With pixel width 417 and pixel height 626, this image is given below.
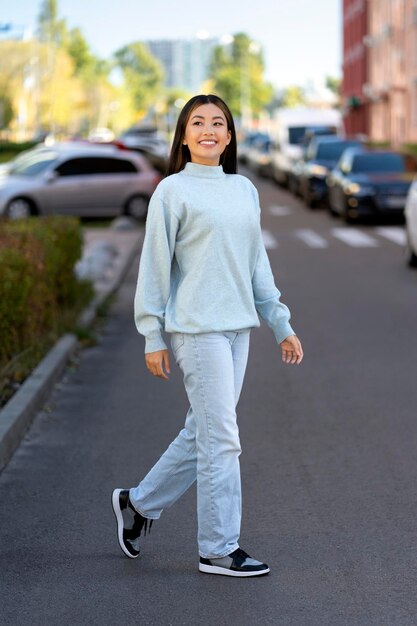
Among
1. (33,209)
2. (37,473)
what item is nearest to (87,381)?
(37,473)

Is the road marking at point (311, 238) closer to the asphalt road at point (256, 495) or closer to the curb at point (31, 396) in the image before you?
the asphalt road at point (256, 495)

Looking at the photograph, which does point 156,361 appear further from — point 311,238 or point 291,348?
point 311,238

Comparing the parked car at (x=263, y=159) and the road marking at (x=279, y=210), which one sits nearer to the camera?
the road marking at (x=279, y=210)

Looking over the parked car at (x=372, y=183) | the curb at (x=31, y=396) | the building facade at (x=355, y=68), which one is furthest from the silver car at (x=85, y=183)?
the building facade at (x=355, y=68)

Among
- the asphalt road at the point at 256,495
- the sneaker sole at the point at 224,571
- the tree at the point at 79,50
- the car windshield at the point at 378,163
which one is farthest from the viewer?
the tree at the point at 79,50

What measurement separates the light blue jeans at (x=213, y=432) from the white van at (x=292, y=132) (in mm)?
34643

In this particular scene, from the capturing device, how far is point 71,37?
640ft

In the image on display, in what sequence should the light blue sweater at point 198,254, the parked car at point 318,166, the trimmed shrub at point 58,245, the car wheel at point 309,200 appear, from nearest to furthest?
the light blue sweater at point 198,254 < the trimmed shrub at point 58,245 < the parked car at point 318,166 < the car wheel at point 309,200

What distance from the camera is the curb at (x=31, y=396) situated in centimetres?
724

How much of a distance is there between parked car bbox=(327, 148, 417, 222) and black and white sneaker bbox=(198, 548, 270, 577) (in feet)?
71.7

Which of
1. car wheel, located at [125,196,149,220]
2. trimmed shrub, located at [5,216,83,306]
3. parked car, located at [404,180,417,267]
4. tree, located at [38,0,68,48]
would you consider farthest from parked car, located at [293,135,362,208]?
tree, located at [38,0,68,48]

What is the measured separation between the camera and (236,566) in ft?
16.4

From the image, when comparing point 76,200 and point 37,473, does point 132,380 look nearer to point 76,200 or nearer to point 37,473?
point 37,473

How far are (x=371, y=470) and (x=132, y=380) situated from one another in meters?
3.37
